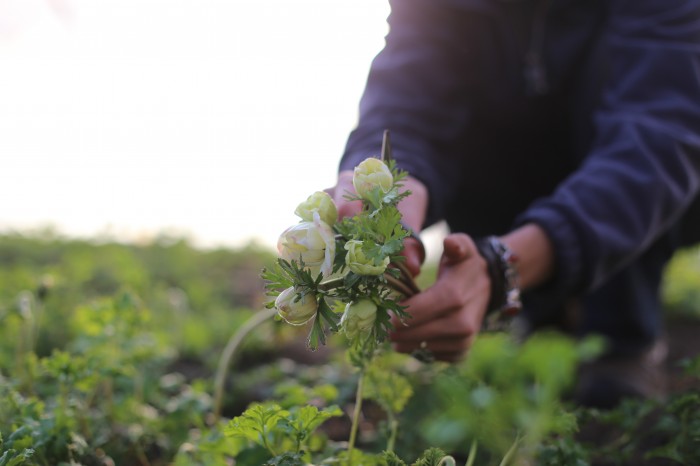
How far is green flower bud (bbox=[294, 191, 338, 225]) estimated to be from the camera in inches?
37.5

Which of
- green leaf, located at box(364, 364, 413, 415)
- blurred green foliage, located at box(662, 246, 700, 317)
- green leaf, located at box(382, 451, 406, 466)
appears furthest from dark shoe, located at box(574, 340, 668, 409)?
green leaf, located at box(382, 451, 406, 466)

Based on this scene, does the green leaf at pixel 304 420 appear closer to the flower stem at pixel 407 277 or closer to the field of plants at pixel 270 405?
the field of plants at pixel 270 405

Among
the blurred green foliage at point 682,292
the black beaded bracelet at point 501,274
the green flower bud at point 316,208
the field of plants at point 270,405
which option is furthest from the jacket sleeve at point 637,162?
the blurred green foliage at point 682,292

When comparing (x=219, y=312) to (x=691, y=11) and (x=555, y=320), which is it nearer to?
(x=555, y=320)

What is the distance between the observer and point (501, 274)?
1.42 metres

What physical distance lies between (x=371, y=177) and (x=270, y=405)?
18.6 inches

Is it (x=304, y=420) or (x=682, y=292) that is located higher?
(x=304, y=420)

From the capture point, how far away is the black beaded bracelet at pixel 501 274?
140 centimetres

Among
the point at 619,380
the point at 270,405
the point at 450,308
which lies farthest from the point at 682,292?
the point at 270,405

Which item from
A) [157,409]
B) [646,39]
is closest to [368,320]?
[157,409]

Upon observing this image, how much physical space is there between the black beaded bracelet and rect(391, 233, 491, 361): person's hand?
34mm

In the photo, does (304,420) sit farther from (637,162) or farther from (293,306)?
(637,162)

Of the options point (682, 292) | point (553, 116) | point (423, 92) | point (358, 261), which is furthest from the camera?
point (682, 292)

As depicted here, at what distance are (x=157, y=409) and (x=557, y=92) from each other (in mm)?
1754
